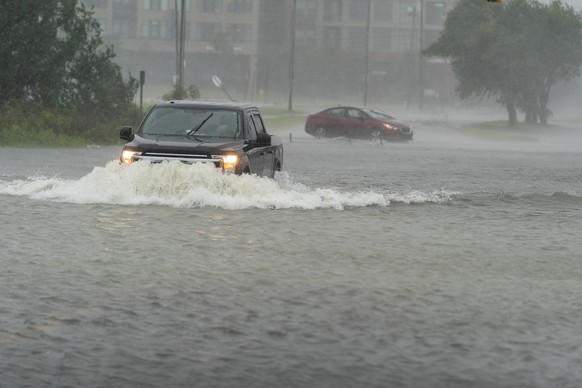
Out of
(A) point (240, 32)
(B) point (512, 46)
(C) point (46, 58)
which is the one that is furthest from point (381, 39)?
(C) point (46, 58)

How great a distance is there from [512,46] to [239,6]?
75.2m

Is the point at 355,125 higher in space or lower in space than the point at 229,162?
lower

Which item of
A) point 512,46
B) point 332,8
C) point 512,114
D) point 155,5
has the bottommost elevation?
point 512,114

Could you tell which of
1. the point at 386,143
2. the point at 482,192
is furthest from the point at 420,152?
the point at 482,192

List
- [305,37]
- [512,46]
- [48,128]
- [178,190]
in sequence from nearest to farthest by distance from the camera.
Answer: [178,190]
[48,128]
[512,46]
[305,37]

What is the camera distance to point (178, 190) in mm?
19828

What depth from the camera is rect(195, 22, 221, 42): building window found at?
515ft

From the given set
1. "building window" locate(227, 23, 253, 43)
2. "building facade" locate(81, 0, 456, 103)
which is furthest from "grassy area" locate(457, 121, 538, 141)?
"building window" locate(227, 23, 253, 43)

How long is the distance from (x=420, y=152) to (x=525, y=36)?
4425 centimetres

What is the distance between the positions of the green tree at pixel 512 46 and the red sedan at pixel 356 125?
107ft

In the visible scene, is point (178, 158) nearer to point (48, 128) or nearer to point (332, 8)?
point (48, 128)

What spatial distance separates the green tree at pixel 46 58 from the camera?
3834 centimetres

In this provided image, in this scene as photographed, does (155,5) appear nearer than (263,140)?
No

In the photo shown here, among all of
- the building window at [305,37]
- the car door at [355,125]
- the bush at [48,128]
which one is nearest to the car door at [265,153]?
the bush at [48,128]
